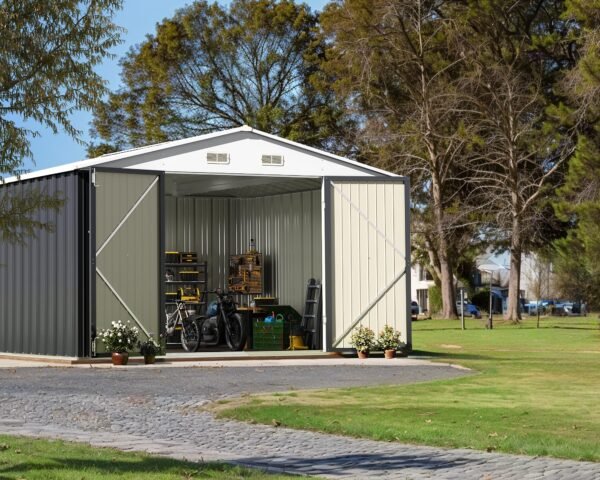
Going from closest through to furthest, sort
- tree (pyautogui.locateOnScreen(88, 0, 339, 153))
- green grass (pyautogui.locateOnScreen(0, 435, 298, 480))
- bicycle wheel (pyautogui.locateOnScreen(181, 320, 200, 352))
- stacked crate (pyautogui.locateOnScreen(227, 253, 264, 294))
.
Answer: green grass (pyautogui.locateOnScreen(0, 435, 298, 480)), bicycle wheel (pyautogui.locateOnScreen(181, 320, 200, 352)), stacked crate (pyautogui.locateOnScreen(227, 253, 264, 294)), tree (pyautogui.locateOnScreen(88, 0, 339, 153))

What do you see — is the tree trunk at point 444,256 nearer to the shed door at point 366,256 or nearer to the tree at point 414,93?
the tree at point 414,93

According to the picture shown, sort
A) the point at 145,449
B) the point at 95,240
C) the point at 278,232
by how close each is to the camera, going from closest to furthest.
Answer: the point at 145,449 → the point at 95,240 → the point at 278,232

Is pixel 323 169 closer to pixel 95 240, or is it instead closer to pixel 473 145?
pixel 95 240

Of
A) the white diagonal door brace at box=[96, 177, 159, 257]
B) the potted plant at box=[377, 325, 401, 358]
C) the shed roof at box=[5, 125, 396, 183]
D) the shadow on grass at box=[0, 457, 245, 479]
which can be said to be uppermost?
the shed roof at box=[5, 125, 396, 183]

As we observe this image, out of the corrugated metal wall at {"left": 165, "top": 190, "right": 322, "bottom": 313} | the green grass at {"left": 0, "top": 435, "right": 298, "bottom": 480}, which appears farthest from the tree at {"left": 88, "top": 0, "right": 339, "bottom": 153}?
the green grass at {"left": 0, "top": 435, "right": 298, "bottom": 480}

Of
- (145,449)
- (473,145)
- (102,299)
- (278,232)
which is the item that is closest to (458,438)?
(145,449)

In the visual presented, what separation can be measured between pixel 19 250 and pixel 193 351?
3899 mm

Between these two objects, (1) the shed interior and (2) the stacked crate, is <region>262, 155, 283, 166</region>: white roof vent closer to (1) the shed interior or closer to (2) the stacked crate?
(1) the shed interior

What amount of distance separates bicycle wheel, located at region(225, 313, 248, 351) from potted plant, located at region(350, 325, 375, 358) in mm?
2363

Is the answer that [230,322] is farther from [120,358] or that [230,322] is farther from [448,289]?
[448,289]

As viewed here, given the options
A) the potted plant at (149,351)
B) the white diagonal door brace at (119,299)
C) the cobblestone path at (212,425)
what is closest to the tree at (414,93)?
the white diagonal door brace at (119,299)

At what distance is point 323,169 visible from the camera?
74.3ft

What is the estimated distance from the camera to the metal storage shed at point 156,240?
2091cm

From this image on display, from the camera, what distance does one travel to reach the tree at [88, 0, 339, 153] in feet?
172
